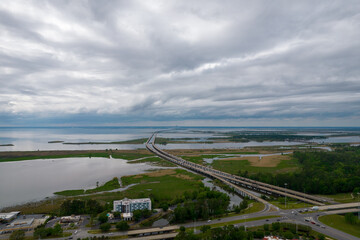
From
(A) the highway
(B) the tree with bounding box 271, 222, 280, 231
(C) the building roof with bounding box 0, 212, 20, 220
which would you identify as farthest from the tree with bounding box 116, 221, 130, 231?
(B) the tree with bounding box 271, 222, 280, 231

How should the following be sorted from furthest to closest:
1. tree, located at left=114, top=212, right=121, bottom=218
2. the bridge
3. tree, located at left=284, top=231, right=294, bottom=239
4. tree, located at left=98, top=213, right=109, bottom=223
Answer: the bridge
tree, located at left=114, top=212, right=121, bottom=218
tree, located at left=98, top=213, right=109, bottom=223
tree, located at left=284, top=231, right=294, bottom=239

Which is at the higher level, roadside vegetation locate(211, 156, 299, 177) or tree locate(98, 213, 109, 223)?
tree locate(98, 213, 109, 223)

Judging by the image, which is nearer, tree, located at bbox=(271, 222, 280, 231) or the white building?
tree, located at bbox=(271, 222, 280, 231)

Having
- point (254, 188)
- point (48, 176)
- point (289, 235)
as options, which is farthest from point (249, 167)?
point (48, 176)

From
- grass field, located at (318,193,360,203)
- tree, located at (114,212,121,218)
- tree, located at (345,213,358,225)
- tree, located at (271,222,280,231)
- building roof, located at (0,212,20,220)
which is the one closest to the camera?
tree, located at (271,222,280,231)

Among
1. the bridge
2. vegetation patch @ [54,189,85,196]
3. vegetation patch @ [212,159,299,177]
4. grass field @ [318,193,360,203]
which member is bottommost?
grass field @ [318,193,360,203]

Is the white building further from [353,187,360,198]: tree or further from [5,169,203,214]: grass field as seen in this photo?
[353,187,360,198]: tree

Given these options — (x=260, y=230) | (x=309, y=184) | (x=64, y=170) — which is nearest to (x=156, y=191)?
(x=260, y=230)

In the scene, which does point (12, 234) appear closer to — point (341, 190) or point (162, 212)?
point (162, 212)
